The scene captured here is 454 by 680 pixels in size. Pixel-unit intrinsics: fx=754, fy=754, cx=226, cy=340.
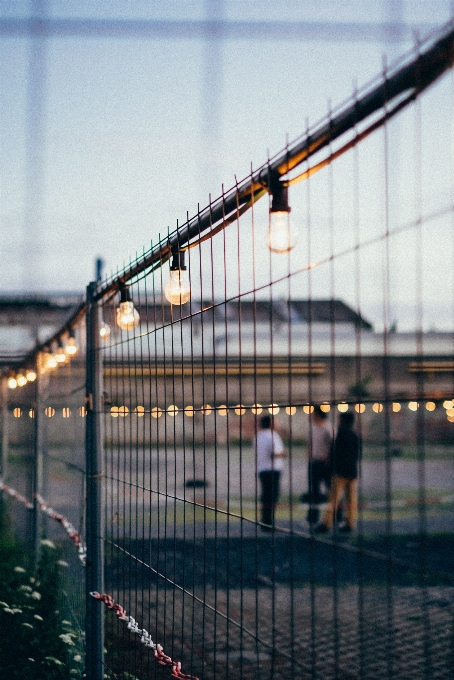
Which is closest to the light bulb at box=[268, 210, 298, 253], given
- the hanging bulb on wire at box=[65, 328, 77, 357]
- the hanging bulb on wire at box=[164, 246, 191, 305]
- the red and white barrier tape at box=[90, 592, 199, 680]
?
the hanging bulb on wire at box=[164, 246, 191, 305]

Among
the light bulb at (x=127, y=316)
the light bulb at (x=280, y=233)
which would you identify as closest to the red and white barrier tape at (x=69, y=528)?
the light bulb at (x=127, y=316)

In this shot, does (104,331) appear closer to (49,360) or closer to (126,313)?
(126,313)

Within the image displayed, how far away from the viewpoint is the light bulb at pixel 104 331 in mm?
5120

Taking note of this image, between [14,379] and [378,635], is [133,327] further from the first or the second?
[14,379]

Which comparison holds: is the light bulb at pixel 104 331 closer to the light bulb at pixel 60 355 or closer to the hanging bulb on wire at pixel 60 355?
the hanging bulb on wire at pixel 60 355

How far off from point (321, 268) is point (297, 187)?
689 millimetres

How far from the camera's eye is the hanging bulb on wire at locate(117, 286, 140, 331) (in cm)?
428

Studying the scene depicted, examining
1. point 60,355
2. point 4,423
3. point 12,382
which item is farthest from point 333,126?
point 4,423

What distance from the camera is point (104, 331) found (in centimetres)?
519

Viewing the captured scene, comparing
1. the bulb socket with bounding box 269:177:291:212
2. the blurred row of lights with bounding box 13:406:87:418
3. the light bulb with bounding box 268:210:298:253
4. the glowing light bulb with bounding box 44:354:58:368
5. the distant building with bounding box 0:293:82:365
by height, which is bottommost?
the blurred row of lights with bounding box 13:406:87:418

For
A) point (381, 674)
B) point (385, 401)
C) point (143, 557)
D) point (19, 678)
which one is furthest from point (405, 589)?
point (385, 401)

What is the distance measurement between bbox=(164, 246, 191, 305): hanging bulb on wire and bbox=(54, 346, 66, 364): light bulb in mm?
3744

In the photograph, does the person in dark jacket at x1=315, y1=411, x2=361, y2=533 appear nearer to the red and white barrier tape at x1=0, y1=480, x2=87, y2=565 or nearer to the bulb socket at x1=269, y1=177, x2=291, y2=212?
the bulb socket at x1=269, y1=177, x2=291, y2=212

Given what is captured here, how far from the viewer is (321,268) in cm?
216
